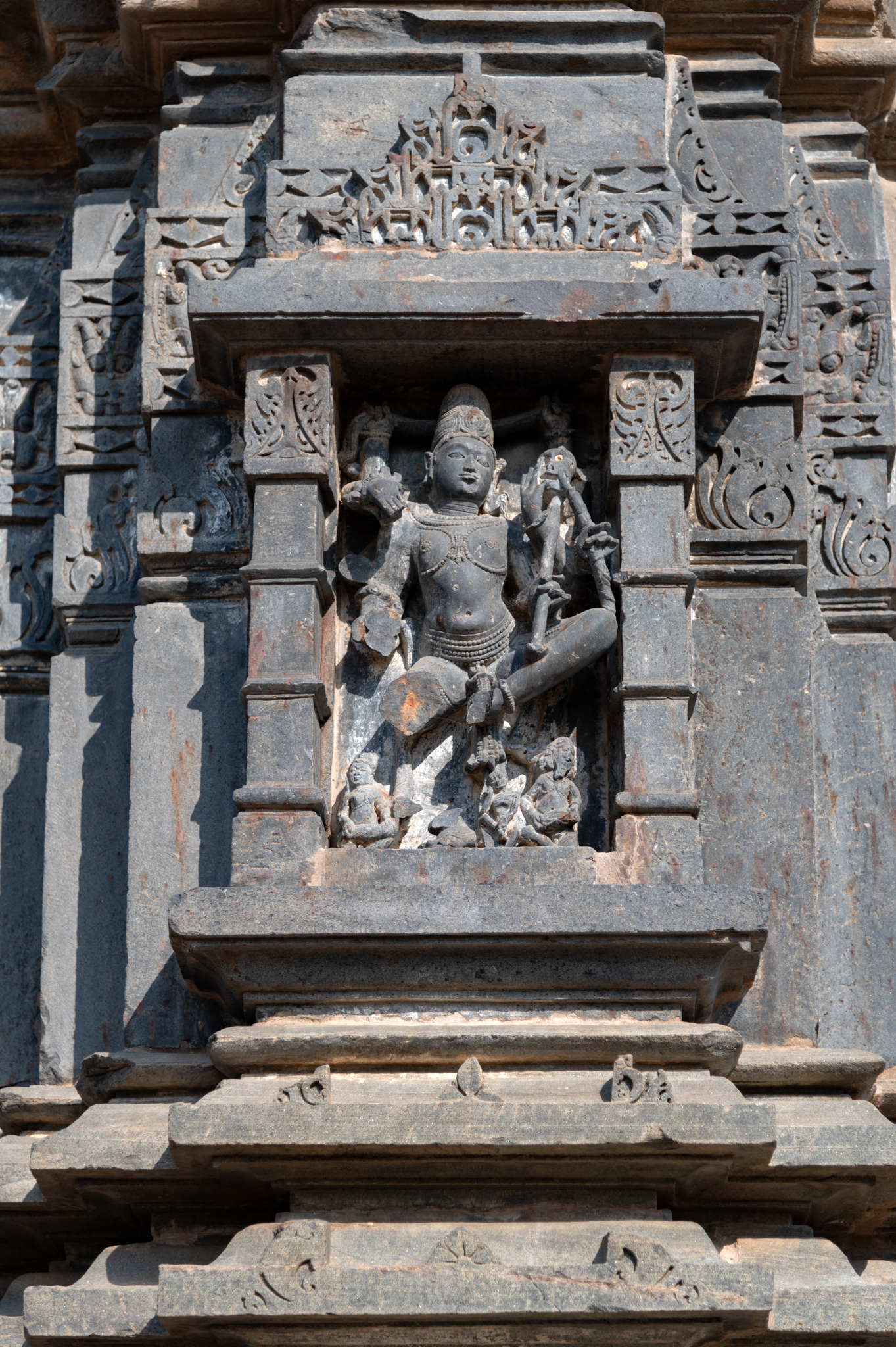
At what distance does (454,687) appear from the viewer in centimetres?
634

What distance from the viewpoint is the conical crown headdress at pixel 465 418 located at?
6.60m

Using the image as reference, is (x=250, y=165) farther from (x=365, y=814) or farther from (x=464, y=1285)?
(x=464, y=1285)

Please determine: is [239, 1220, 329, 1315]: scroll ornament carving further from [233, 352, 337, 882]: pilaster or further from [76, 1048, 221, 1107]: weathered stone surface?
[233, 352, 337, 882]: pilaster

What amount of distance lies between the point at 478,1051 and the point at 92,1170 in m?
1.15

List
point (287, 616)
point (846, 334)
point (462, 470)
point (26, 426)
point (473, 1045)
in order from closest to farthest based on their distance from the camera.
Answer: point (473, 1045)
point (287, 616)
point (462, 470)
point (846, 334)
point (26, 426)

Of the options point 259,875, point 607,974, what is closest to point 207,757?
point 259,875

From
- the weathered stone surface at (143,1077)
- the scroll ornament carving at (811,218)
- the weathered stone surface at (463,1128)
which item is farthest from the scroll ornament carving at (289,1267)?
the scroll ornament carving at (811,218)

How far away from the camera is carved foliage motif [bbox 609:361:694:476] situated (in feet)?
21.1

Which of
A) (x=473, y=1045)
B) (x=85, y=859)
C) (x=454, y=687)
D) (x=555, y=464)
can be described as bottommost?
(x=473, y=1045)

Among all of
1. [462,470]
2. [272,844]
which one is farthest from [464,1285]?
[462,470]

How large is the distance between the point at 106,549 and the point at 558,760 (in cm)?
180

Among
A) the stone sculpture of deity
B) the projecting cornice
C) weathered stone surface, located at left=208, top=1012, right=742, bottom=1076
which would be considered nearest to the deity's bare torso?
the stone sculpture of deity

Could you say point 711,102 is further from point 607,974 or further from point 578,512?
point 607,974

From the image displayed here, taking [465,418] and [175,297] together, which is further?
[175,297]
